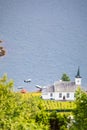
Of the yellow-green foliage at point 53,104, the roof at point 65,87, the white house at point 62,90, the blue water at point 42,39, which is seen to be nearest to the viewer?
the yellow-green foliage at point 53,104

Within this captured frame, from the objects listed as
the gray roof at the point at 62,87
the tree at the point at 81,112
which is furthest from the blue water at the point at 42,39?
the tree at the point at 81,112

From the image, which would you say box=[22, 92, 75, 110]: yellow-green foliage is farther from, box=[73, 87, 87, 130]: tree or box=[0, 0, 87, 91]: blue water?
box=[73, 87, 87, 130]: tree

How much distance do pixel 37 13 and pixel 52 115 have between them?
22.5 meters

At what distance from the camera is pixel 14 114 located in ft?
30.2

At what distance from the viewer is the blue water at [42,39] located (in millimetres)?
27358

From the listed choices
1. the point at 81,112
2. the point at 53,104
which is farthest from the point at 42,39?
the point at 81,112

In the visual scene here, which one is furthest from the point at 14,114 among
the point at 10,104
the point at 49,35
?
the point at 49,35

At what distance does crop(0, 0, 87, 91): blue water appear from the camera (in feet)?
89.8

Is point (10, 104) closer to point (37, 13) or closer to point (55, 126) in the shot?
point (55, 126)

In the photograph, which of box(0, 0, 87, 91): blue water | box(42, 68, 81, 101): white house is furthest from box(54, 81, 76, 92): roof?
box(0, 0, 87, 91): blue water

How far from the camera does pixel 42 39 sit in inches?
1272

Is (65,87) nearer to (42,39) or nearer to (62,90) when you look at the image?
(62,90)

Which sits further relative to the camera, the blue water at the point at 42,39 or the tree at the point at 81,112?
the blue water at the point at 42,39

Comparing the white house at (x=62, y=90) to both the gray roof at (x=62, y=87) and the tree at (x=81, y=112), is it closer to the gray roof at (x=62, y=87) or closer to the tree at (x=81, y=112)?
the gray roof at (x=62, y=87)
